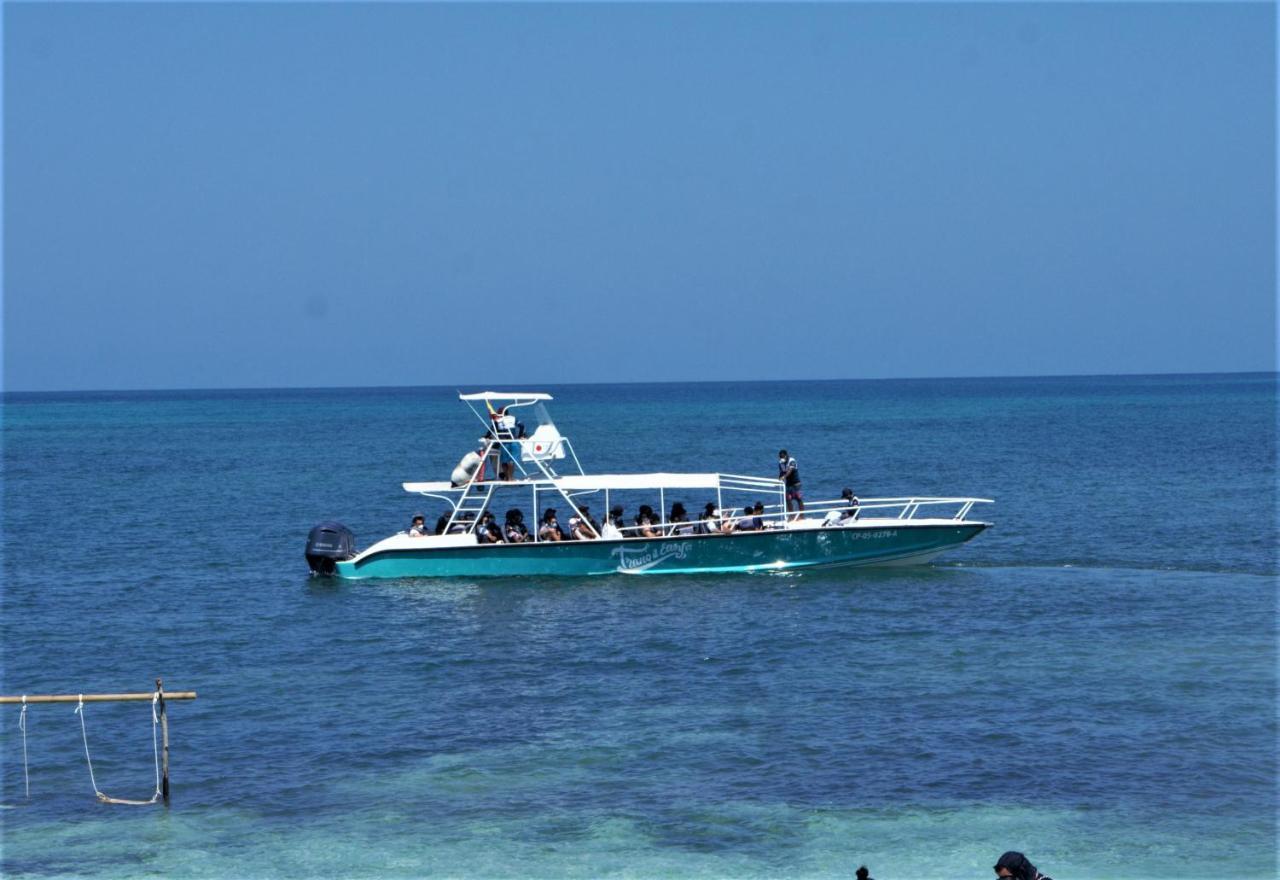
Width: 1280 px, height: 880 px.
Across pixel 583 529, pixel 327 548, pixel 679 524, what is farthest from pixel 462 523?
pixel 679 524

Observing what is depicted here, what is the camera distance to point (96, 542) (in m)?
48.1

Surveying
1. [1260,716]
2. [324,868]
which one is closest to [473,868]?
[324,868]

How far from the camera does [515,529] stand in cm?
3609

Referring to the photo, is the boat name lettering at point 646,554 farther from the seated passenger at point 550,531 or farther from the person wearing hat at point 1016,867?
the person wearing hat at point 1016,867

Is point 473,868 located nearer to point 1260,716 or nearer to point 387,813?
point 387,813

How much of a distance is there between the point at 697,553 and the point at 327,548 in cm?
992

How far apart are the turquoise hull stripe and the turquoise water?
20.1 inches

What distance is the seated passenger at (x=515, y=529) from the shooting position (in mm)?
35438

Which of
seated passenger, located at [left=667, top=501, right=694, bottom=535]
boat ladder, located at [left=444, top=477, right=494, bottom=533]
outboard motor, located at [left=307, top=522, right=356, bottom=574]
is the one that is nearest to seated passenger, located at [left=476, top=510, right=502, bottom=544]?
boat ladder, located at [left=444, top=477, right=494, bottom=533]

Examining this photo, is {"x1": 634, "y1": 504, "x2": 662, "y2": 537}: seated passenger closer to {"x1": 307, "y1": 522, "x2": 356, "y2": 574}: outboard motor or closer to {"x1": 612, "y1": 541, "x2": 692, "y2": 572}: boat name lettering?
{"x1": 612, "y1": 541, "x2": 692, "y2": 572}: boat name lettering

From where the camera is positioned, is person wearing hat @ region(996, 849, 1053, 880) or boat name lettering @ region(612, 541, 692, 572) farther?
boat name lettering @ region(612, 541, 692, 572)

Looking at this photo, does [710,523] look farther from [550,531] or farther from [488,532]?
[488,532]

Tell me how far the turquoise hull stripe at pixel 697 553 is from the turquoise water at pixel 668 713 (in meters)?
0.51

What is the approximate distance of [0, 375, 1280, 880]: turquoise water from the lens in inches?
711
